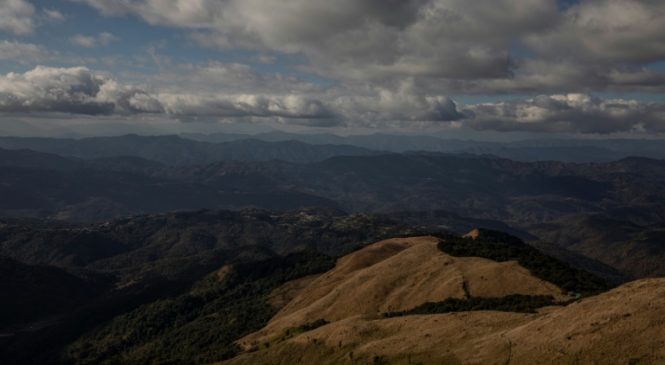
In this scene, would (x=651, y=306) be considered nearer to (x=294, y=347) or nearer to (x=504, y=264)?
(x=294, y=347)

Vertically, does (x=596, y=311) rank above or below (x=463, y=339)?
above

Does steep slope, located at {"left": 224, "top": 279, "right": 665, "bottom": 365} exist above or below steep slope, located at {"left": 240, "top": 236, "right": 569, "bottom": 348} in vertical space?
above

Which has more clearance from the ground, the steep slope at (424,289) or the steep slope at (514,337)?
the steep slope at (514,337)

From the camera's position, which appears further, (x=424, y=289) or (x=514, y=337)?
(x=424, y=289)

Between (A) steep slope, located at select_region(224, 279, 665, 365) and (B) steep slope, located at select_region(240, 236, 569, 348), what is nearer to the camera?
(A) steep slope, located at select_region(224, 279, 665, 365)

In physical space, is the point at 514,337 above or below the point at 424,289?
above

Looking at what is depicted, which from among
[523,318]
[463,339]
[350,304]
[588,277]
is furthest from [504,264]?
[463,339]

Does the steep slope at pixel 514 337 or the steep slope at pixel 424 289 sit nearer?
the steep slope at pixel 514 337

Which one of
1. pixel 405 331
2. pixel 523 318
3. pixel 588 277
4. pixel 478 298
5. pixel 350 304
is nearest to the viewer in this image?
pixel 523 318
